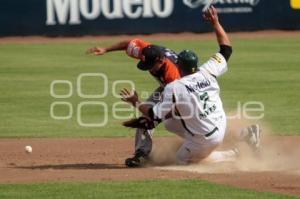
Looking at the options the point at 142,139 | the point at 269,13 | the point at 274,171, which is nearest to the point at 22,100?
the point at 142,139

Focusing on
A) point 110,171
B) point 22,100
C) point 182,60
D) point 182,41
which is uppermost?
point 182,60

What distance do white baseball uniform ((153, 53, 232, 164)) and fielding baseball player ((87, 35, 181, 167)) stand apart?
0.30m

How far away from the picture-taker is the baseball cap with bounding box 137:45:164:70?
9.44 metres

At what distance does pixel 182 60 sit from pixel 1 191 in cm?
246

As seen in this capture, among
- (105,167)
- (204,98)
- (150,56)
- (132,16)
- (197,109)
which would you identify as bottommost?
(132,16)

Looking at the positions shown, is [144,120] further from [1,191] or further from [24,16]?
[24,16]

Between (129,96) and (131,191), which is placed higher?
(129,96)

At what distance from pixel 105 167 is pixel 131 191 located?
1.86 m

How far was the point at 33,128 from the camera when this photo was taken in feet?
42.8

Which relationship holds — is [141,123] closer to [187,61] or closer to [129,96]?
[129,96]

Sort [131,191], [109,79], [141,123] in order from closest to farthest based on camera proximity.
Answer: [131,191] < [141,123] < [109,79]

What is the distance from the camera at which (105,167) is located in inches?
389

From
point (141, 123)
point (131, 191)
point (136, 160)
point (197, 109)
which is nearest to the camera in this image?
point (131, 191)

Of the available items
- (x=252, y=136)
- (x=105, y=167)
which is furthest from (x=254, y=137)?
(x=105, y=167)
